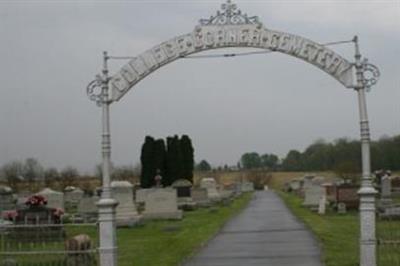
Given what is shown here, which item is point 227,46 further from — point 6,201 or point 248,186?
point 248,186

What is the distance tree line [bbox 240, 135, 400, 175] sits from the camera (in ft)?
216

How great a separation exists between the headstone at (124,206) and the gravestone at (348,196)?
10235 millimetres

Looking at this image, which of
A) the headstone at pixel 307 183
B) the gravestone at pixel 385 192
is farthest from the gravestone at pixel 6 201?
the headstone at pixel 307 183

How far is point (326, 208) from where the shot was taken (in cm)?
3816

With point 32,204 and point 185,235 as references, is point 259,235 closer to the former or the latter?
point 185,235

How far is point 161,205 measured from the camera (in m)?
34.1

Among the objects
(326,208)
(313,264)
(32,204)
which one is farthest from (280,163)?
(313,264)

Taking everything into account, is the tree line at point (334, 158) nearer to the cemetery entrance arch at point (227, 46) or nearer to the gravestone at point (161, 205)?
the gravestone at point (161, 205)

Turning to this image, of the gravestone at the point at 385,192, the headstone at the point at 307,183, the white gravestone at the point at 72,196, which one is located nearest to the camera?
the gravestone at the point at 385,192

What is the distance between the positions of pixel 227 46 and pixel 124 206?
18.7 m

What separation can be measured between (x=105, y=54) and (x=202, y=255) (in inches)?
262

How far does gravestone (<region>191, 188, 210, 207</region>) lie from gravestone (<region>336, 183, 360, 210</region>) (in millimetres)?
11561

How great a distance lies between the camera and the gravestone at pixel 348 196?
35.9 m

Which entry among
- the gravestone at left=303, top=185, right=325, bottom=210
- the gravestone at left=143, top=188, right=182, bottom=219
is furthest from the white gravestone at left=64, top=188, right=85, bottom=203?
the gravestone at left=143, top=188, right=182, bottom=219
